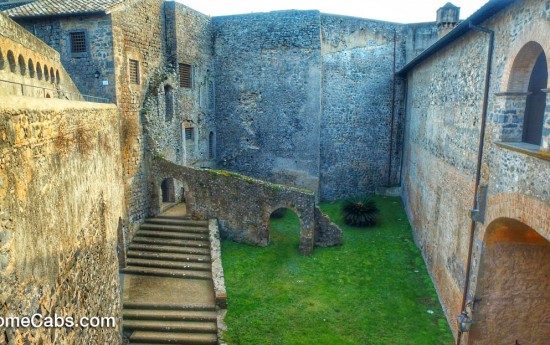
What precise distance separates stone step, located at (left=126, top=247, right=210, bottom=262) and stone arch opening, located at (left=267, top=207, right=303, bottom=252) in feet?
9.86

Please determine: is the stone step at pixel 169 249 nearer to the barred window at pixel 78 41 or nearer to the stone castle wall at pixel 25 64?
the stone castle wall at pixel 25 64

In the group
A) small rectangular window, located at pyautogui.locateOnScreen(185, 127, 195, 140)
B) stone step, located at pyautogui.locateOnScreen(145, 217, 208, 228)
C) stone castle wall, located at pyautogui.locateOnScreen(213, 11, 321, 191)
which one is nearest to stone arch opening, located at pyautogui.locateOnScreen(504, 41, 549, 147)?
stone step, located at pyautogui.locateOnScreen(145, 217, 208, 228)

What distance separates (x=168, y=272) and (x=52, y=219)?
8.96 meters

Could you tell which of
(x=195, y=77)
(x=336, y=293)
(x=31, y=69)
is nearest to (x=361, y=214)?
(x=336, y=293)

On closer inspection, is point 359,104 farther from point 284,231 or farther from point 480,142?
point 480,142

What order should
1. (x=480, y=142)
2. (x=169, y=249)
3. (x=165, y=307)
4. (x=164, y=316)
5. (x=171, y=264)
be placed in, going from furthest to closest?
1. (x=169, y=249)
2. (x=171, y=264)
3. (x=165, y=307)
4. (x=164, y=316)
5. (x=480, y=142)

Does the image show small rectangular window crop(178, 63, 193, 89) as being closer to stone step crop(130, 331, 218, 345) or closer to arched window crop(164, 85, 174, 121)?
arched window crop(164, 85, 174, 121)

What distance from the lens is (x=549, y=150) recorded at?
564 centimetres

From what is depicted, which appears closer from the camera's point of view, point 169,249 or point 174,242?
point 169,249

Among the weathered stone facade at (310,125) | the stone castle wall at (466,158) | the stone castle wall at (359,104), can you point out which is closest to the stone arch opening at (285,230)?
the weathered stone facade at (310,125)

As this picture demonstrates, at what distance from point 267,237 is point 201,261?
2957 mm

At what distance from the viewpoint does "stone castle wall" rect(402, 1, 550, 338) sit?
20.5 feet

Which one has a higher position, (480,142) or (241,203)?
(480,142)

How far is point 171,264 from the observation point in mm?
13828
